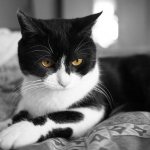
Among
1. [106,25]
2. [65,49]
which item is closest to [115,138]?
[65,49]

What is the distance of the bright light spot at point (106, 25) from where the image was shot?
245cm

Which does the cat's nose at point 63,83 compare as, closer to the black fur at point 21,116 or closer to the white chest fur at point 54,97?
the white chest fur at point 54,97

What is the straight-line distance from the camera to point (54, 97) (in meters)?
1.21

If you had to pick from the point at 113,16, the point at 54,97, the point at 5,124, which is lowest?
the point at 5,124

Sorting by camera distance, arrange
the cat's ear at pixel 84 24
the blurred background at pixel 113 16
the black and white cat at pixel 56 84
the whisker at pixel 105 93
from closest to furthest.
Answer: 1. the black and white cat at pixel 56 84
2. the cat's ear at pixel 84 24
3. the whisker at pixel 105 93
4. the blurred background at pixel 113 16

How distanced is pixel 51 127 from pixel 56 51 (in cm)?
27

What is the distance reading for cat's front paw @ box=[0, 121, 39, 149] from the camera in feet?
3.23

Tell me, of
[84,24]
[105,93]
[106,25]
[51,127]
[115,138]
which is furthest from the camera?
[106,25]

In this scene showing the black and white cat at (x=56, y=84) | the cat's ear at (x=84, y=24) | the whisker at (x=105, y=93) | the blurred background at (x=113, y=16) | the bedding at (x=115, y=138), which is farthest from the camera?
the blurred background at (x=113, y=16)

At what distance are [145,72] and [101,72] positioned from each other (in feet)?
0.75

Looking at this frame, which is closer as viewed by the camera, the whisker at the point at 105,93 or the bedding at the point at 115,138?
the bedding at the point at 115,138

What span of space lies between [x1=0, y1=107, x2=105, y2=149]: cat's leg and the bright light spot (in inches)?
49.2

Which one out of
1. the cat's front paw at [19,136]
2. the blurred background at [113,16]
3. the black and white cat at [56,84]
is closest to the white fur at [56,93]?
the black and white cat at [56,84]

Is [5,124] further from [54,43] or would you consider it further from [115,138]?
[115,138]
